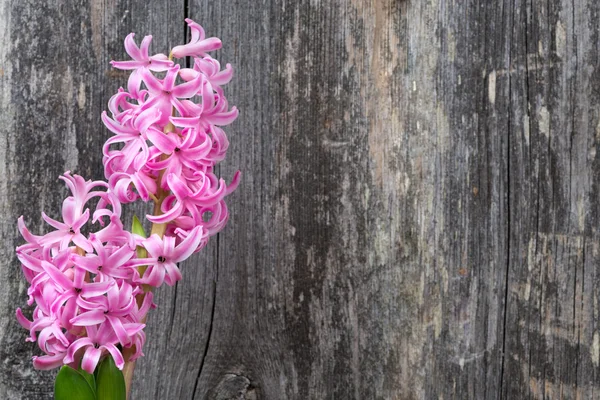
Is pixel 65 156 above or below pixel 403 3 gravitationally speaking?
below

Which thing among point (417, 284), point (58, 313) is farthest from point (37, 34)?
point (417, 284)

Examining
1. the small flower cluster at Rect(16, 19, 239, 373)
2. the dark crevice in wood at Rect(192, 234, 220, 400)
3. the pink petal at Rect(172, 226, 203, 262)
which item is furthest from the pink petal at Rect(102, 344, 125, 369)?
the dark crevice in wood at Rect(192, 234, 220, 400)

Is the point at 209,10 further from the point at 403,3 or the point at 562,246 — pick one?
the point at 562,246

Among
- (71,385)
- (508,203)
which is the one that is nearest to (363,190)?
(508,203)

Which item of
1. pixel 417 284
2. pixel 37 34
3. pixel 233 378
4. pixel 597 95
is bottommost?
pixel 233 378

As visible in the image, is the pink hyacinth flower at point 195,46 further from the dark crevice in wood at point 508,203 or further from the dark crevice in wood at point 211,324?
the dark crevice in wood at point 508,203

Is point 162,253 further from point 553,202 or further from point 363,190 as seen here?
point 553,202

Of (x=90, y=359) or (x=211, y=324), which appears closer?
(x=90, y=359)
